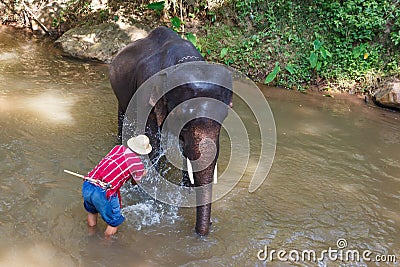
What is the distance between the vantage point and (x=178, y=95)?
3.80m

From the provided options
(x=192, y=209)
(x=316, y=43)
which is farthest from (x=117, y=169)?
(x=316, y=43)

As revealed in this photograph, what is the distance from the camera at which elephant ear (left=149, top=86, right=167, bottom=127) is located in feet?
13.4

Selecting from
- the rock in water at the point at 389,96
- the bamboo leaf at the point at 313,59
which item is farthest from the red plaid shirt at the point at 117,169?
the bamboo leaf at the point at 313,59

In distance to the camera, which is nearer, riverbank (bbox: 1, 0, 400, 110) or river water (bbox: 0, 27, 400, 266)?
river water (bbox: 0, 27, 400, 266)

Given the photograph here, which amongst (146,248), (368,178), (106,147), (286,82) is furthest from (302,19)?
(146,248)

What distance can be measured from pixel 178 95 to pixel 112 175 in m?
0.93

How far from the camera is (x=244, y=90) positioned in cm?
818

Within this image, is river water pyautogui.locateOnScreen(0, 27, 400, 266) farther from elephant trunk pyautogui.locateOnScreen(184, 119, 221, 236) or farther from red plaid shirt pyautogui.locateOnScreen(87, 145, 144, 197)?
red plaid shirt pyautogui.locateOnScreen(87, 145, 144, 197)

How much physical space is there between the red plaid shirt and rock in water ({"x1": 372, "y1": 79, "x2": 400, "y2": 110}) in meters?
5.85

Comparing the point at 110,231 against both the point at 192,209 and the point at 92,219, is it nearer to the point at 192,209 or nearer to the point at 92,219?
the point at 92,219

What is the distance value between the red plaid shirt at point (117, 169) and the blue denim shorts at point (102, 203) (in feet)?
0.21

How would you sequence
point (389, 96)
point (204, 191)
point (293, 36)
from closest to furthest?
point (204, 191) → point (389, 96) → point (293, 36)

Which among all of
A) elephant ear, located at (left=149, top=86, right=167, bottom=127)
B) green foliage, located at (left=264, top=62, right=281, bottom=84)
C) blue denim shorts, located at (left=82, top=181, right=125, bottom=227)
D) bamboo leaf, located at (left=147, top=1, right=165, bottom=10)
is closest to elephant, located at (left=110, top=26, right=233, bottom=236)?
elephant ear, located at (left=149, top=86, right=167, bottom=127)

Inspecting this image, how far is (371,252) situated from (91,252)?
248 cm
